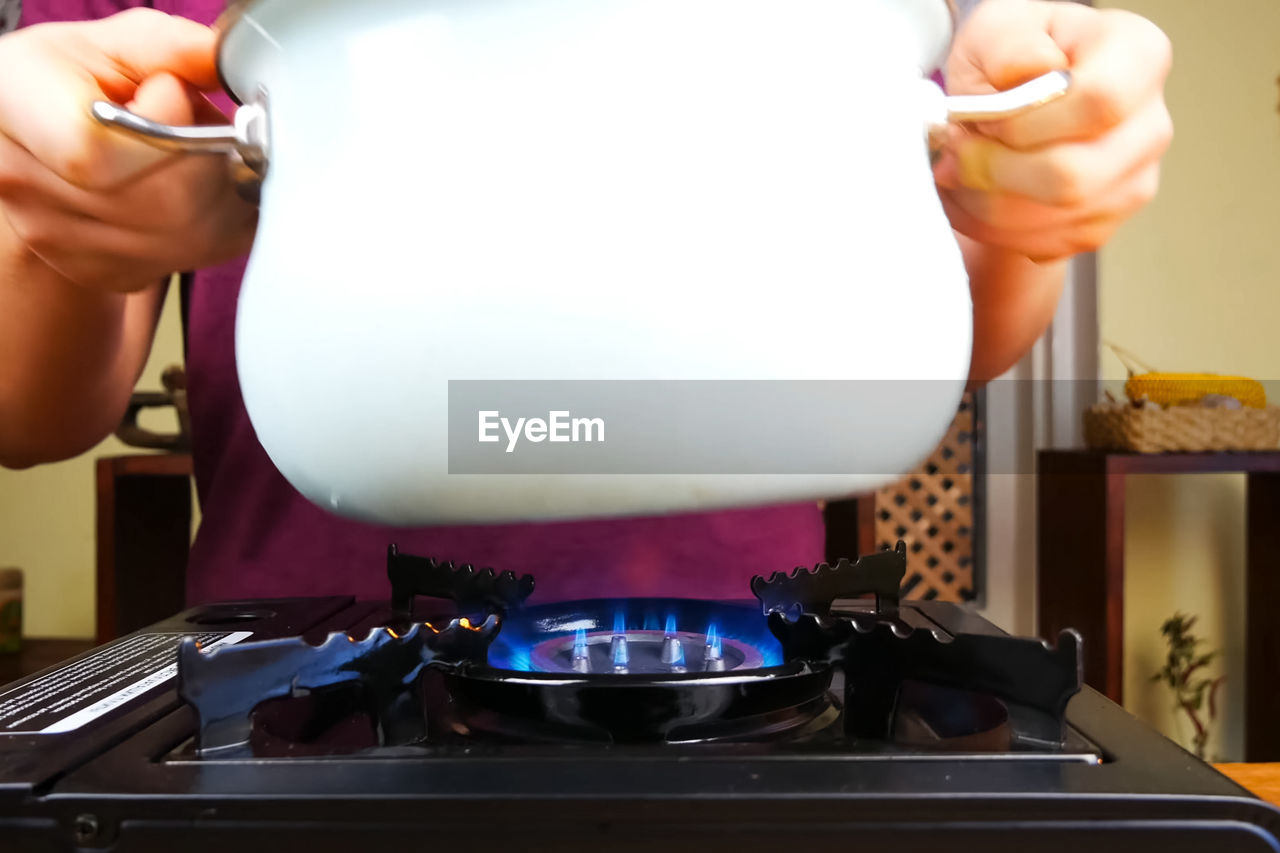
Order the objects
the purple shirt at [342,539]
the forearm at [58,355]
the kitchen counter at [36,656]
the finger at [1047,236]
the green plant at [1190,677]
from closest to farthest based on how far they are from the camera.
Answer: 1. the finger at [1047,236]
2. the forearm at [58,355]
3. the purple shirt at [342,539]
4. the kitchen counter at [36,656]
5. the green plant at [1190,677]

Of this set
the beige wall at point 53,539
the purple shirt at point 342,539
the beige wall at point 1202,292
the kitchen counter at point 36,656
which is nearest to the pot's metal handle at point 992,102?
the purple shirt at point 342,539

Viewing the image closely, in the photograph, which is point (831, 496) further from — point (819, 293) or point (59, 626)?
point (59, 626)

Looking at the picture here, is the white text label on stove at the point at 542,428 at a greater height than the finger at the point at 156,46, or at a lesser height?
lesser

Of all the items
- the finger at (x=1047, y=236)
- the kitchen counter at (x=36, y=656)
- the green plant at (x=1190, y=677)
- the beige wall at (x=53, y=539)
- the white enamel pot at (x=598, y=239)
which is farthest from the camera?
the beige wall at (x=53, y=539)

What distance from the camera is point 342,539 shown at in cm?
65

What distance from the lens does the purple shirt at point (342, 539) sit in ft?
2.07

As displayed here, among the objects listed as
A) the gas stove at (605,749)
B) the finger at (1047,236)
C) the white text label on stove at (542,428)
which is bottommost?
the gas stove at (605,749)

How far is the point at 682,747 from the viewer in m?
0.28

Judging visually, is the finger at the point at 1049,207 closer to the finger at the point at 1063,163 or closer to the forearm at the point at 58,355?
the finger at the point at 1063,163

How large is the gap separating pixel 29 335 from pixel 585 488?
1.32 ft

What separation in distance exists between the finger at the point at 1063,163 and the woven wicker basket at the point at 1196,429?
113cm

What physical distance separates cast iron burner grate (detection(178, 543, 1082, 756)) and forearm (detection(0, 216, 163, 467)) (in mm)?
272

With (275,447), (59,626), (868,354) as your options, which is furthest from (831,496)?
(59,626)

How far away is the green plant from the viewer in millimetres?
1587
